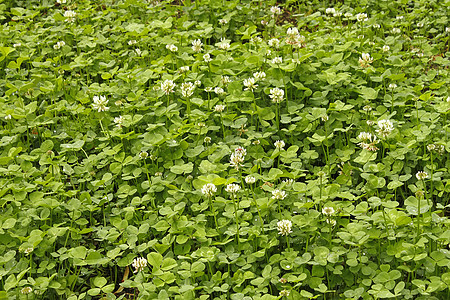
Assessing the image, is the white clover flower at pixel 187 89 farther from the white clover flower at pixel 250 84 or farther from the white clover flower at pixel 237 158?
the white clover flower at pixel 237 158

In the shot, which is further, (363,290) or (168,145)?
(168,145)

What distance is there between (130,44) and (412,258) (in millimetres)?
3341

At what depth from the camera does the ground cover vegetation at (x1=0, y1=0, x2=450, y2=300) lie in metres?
2.98

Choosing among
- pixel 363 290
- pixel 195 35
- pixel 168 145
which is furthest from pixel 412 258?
pixel 195 35

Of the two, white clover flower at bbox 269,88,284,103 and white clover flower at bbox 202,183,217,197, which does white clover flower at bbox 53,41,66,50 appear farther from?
white clover flower at bbox 202,183,217,197

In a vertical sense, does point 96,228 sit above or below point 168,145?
below

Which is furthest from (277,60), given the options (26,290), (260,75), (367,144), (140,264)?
(26,290)

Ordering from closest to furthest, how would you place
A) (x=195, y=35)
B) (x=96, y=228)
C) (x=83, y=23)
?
1. (x=96, y=228)
2. (x=195, y=35)
3. (x=83, y=23)

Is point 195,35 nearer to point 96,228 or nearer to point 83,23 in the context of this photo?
point 83,23

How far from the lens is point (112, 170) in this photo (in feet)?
12.2

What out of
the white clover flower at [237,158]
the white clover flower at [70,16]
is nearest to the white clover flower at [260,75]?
the white clover flower at [237,158]

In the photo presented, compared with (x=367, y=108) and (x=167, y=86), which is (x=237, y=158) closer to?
(x=167, y=86)

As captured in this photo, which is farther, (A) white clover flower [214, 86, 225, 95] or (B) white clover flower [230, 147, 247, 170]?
(A) white clover flower [214, 86, 225, 95]

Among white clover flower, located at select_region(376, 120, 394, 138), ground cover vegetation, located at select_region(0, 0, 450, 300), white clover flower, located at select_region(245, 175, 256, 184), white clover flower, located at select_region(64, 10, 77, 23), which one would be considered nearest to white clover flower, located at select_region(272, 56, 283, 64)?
ground cover vegetation, located at select_region(0, 0, 450, 300)
